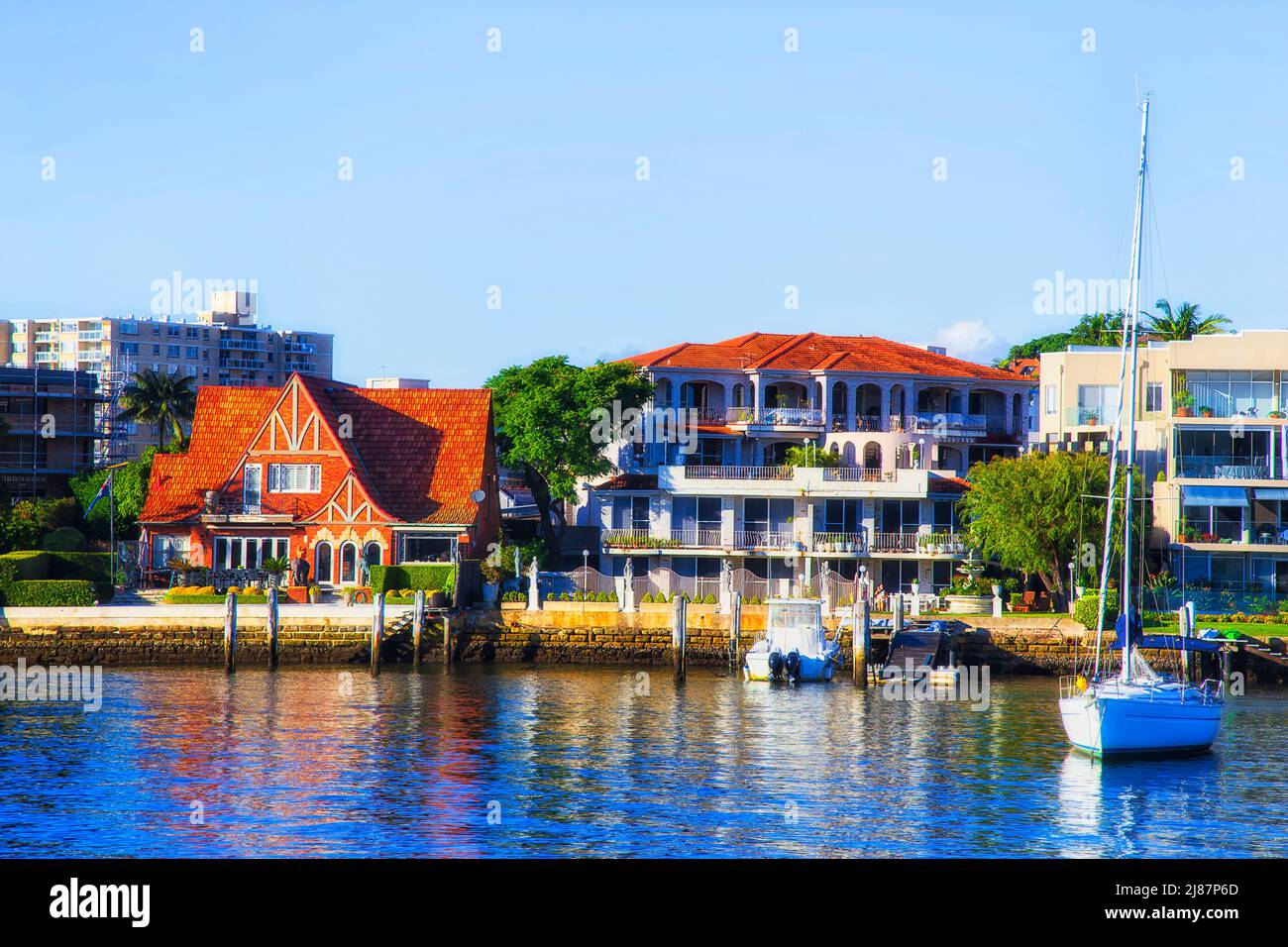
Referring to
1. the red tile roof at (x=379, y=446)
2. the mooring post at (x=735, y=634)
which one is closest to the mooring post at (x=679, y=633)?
the mooring post at (x=735, y=634)

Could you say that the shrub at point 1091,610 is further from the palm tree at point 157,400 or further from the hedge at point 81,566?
the palm tree at point 157,400

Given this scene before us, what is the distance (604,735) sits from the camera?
4462cm

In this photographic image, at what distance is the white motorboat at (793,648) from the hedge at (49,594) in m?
27.4

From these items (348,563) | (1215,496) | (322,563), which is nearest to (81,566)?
(322,563)

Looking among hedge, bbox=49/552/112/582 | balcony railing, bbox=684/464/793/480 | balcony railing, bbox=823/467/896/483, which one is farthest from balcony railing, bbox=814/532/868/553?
hedge, bbox=49/552/112/582

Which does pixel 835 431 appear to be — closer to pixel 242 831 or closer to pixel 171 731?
pixel 171 731

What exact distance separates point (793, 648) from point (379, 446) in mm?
25688

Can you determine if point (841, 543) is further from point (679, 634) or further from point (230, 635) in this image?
point (230, 635)

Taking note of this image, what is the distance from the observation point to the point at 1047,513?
212 ft

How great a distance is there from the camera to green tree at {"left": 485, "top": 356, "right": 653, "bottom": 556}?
Result: 76.8 m
